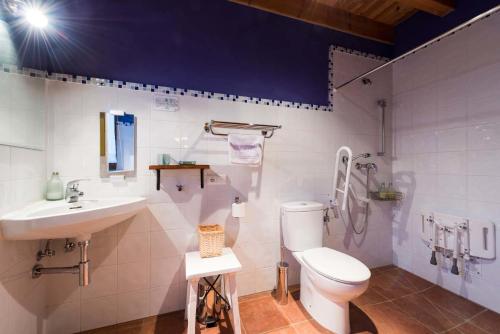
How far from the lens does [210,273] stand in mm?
1305

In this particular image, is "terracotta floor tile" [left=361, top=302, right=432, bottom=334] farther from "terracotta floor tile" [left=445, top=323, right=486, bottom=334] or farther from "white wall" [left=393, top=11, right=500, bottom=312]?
"white wall" [left=393, top=11, right=500, bottom=312]

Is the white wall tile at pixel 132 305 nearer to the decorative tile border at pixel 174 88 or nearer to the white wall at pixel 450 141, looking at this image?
the decorative tile border at pixel 174 88

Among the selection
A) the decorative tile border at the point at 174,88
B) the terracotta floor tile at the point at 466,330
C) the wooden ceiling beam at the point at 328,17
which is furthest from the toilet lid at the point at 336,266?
the wooden ceiling beam at the point at 328,17

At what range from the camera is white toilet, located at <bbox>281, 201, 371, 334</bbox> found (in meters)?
1.32

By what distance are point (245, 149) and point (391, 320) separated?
1638mm

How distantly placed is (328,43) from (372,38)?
58 centimetres

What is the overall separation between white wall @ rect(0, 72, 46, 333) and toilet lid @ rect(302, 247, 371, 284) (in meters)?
1.66

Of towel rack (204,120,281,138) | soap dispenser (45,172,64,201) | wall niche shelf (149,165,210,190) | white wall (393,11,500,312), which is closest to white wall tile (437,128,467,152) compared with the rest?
white wall (393,11,500,312)

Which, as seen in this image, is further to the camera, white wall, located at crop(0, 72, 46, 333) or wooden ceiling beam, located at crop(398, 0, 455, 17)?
wooden ceiling beam, located at crop(398, 0, 455, 17)

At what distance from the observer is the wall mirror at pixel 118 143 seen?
4.83 feet

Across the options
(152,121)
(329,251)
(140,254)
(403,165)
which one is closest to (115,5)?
(152,121)

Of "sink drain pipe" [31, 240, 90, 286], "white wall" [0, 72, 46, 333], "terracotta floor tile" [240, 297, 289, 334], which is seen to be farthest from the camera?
"terracotta floor tile" [240, 297, 289, 334]

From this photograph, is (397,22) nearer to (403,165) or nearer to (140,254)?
(403,165)

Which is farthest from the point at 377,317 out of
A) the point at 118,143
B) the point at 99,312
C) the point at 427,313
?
the point at 118,143
